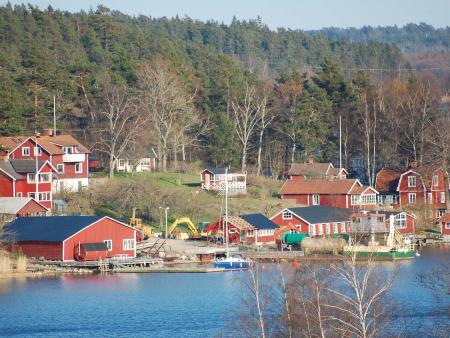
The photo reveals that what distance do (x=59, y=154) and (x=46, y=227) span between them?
1302 centimetres

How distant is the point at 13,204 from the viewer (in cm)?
5791

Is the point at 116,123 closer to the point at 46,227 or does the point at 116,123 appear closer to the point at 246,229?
the point at 246,229

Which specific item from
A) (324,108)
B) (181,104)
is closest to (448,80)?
(324,108)

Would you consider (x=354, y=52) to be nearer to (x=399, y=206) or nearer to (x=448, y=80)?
(x=448, y=80)

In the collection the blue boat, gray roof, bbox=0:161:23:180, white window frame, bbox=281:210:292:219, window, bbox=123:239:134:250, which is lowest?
the blue boat

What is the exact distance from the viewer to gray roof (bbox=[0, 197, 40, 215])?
57.4 meters

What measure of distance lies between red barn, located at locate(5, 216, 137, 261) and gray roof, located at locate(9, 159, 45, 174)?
7.14m

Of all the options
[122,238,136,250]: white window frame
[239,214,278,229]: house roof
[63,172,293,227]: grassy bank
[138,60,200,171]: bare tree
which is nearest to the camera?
[122,238,136,250]: white window frame

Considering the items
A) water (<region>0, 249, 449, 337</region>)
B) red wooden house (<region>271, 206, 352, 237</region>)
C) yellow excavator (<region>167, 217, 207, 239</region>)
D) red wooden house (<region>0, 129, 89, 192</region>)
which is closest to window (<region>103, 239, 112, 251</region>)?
water (<region>0, 249, 449, 337</region>)

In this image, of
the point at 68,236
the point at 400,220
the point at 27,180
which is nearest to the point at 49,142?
the point at 27,180

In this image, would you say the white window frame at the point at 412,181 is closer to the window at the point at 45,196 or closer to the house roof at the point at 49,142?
the house roof at the point at 49,142

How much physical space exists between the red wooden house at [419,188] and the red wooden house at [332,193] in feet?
7.32

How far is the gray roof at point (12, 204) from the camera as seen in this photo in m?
57.4

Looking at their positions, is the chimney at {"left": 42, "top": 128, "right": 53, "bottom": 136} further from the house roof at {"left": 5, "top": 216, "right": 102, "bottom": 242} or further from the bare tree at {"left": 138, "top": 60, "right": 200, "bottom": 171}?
the house roof at {"left": 5, "top": 216, "right": 102, "bottom": 242}
